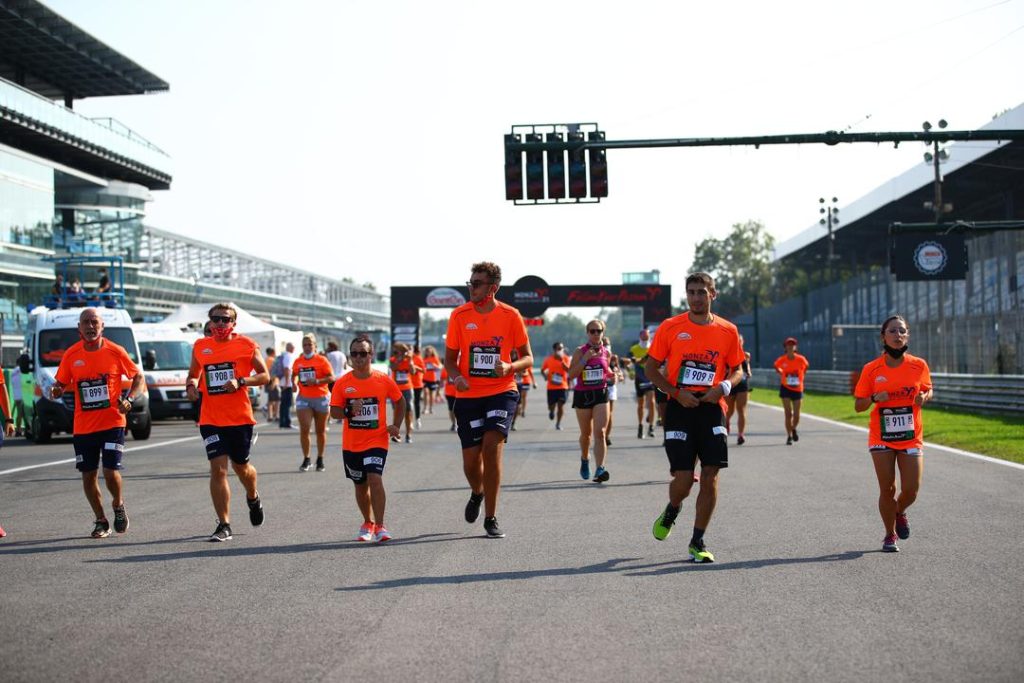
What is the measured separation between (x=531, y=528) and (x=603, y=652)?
4321 mm

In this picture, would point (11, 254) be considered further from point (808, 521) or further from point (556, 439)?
point (808, 521)

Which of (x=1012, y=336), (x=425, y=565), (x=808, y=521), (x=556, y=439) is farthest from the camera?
(x=1012, y=336)

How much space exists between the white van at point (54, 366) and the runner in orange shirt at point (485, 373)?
46.6ft

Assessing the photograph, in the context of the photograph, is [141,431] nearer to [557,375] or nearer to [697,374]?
[557,375]

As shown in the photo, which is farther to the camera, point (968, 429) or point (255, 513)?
point (968, 429)

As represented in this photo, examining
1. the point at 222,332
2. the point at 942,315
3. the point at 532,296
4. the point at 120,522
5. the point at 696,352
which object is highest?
the point at 532,296

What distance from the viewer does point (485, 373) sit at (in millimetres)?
8883

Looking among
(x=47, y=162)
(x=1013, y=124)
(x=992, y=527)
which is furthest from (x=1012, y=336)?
(x=47, y=162)

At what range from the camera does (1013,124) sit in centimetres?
3669

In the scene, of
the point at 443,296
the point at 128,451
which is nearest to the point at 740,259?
the point at 443,296

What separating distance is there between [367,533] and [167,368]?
2261 cm

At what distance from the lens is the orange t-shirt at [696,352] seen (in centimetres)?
789

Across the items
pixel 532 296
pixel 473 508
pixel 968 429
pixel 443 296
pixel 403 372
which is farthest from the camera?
pixel 443 296

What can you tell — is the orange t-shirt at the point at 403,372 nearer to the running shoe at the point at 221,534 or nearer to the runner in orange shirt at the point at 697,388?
the running shoe at the point at 221,534
